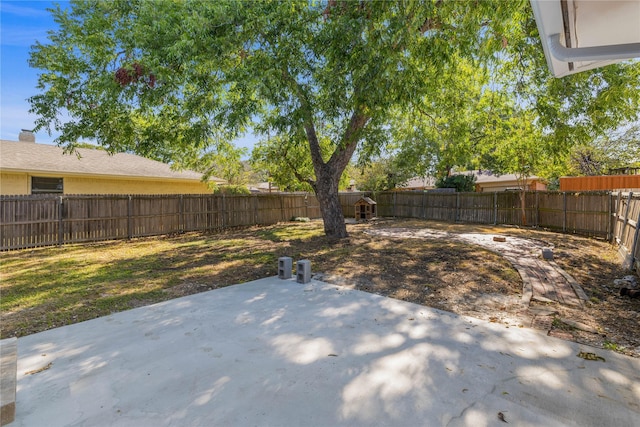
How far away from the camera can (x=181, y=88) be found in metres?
8.12

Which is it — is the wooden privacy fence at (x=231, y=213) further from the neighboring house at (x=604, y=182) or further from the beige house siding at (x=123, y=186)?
the neighboring house at (x=604, y=182)

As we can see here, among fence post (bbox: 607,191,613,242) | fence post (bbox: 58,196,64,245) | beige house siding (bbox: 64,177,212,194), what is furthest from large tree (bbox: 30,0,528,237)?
fence post (bbox: 607,191,613,242)

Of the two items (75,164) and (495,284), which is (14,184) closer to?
(75,164)

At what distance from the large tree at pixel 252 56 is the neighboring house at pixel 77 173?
318 centimetres

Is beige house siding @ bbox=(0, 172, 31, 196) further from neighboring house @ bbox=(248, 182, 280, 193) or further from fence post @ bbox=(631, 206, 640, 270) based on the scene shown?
fence post @ bbox=(631, 206, 640, 270)

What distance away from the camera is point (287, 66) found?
269 inches

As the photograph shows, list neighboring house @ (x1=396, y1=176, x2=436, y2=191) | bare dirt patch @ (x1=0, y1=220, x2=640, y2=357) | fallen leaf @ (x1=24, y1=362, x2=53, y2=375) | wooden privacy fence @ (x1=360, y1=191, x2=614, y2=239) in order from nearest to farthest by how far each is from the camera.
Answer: fallen leaf @ (x1=24, y1=362, x2=53, y2=375), bare dirt patch @ (x1=0, y1=220, x2=640, y2=357), wooden privacy fence @ (x1=360, y1=191, x2=614, y2=239), neighboring house @ (x1=396, y1=176, x2=436, y2=191)

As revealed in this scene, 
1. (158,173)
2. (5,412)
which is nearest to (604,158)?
(158,173)

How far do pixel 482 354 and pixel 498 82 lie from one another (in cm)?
989

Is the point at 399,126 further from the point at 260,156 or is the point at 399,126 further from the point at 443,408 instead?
the point at 443,408

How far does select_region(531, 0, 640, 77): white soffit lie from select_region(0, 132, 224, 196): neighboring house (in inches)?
452

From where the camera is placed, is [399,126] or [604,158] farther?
[604,158]

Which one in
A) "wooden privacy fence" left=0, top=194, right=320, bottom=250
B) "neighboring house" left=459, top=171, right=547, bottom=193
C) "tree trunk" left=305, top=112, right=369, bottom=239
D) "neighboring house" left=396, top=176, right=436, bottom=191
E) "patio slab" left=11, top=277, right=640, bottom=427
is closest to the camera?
"patio slab" left=11, top=277, right=640, bottom=427

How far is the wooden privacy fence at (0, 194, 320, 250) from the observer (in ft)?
28.9
